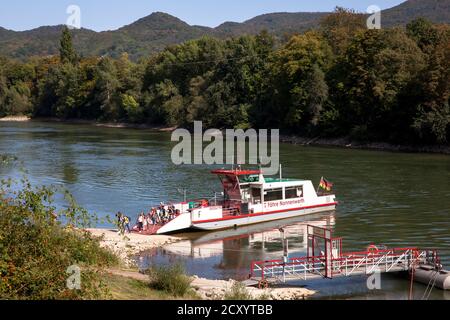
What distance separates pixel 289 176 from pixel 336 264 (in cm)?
3411

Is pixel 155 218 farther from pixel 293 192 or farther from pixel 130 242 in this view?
pixel 293 192

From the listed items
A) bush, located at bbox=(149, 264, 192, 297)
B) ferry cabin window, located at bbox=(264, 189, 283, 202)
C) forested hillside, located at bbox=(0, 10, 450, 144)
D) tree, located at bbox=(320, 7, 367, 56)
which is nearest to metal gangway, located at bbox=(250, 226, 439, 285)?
bush, located at bbox=(149, 264, 192, 297)

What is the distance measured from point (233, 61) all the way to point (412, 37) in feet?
130

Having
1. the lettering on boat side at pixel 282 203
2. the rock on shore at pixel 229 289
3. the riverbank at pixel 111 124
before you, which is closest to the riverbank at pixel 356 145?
the riverbank at pixel 111 124

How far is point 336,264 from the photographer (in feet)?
91.9

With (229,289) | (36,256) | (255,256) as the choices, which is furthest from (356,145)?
(36,256)

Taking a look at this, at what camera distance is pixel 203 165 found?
244 ft

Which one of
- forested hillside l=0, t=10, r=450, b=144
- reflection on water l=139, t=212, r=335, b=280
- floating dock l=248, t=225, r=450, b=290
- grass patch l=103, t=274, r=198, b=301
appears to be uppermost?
forested hillside l=0, t=10, r=450, b=144

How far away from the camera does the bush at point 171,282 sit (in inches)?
904

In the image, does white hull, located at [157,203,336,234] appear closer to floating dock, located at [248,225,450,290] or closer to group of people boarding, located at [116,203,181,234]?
group of people boarding, located at [116,203,181,234]

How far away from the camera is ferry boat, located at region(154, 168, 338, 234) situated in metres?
40.6

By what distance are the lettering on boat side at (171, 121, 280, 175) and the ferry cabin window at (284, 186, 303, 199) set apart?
7.54 metres
